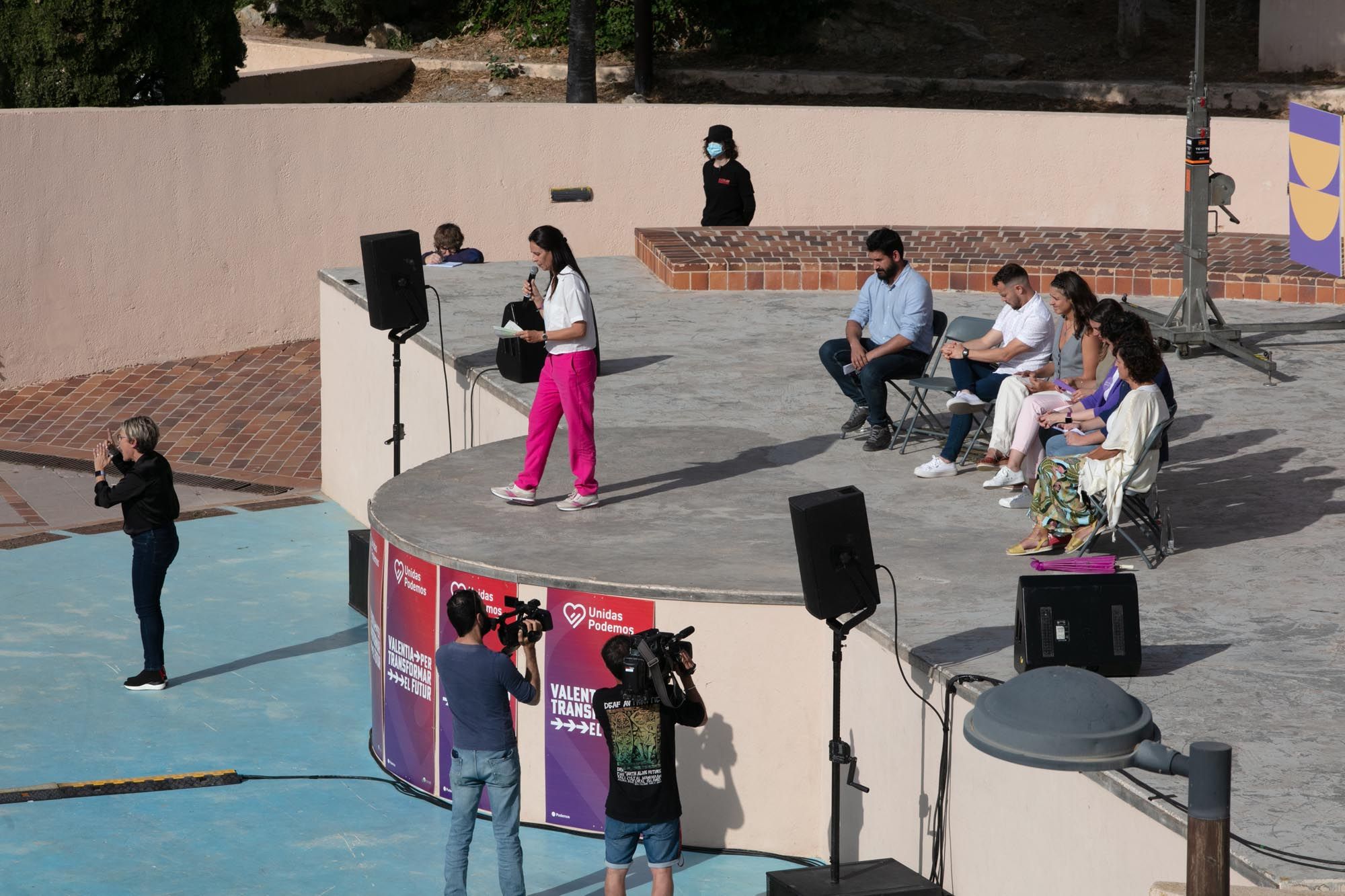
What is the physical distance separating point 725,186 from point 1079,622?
943 cm

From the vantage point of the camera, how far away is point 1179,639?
744cm

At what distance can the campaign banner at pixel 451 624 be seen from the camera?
331 inches

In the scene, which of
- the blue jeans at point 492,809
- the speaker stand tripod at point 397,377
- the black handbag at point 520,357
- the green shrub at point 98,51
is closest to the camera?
the blue jeans at point 492,809

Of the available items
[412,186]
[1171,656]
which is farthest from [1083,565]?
[412,186]

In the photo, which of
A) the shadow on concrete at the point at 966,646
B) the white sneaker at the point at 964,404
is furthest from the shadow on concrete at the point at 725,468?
the shadow on concrete at the point at 966,646

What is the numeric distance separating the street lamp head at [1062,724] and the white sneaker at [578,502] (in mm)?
5350

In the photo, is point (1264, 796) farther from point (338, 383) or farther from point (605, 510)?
point (338, 383)

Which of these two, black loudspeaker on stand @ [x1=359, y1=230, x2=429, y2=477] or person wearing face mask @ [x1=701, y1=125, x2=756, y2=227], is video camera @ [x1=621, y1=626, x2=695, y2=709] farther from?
person wearing face mask @ [x1=701, y1=125, x2=756, y2=227]

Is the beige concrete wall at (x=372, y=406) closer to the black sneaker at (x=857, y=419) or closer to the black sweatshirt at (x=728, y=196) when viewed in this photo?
the black sneaker at (x=857, y=419)

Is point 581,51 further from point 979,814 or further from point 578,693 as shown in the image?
point 979,814

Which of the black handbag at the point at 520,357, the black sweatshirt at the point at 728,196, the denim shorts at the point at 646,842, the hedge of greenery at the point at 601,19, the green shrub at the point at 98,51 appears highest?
the hedge of greenery at the point at 601,19

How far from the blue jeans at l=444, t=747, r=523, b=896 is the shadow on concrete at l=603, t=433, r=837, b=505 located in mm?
2501

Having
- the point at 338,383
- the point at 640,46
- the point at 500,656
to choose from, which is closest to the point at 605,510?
the point at 500,656

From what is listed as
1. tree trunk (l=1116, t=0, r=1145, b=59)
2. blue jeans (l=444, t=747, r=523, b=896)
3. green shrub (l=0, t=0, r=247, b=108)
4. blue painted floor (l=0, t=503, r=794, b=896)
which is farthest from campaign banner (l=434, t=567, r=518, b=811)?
tree trunk (l=1116, t=0, r=1145, b=59)
